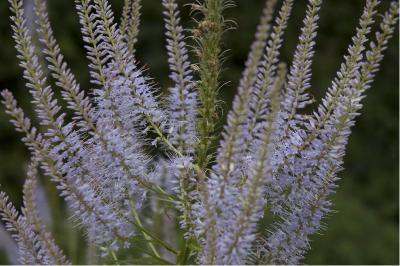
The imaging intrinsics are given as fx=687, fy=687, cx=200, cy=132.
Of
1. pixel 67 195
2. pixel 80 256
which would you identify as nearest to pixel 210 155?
pixel 67 195

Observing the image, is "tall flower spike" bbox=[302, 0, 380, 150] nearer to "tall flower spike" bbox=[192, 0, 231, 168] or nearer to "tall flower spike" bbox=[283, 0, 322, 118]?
"tall flower spike" bbox=[283, 0, 322, 118]

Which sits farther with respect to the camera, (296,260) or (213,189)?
(296,260)

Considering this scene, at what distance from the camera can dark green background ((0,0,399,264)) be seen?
21.6ft

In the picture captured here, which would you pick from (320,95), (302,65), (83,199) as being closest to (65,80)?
(83,199)

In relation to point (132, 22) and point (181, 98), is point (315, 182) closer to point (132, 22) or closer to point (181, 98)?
point (181, 98)

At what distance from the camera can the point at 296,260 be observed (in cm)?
184

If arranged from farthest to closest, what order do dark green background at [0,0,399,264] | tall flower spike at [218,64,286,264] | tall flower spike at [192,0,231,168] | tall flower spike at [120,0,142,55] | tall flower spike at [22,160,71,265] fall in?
1. dark green background at [0,0,399,264]
2. tall flower spike at [120,0,142,55]
3. tall flower spike at [192,0,231,168]
4. tall flower spike at [22,160,71,265]
5. tall flower spike at [218,64,286,264]

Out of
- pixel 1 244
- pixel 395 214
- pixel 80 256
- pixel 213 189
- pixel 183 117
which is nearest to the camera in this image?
pixel 213 189

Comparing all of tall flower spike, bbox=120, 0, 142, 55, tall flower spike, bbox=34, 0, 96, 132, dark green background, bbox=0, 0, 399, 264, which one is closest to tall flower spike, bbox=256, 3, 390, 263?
tall flower spike, bbox=34, 0, 96, 132

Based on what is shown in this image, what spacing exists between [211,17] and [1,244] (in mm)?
1608

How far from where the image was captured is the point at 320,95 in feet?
28.7

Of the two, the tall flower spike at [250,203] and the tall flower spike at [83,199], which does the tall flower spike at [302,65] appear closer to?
the tall flower spike at [250,203]

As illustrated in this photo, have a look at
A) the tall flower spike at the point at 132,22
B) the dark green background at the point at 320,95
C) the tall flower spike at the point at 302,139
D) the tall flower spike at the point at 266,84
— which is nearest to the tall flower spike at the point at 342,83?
the tall flower spike at the point at 302,139

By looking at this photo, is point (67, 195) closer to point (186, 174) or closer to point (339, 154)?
point (186, 174)
